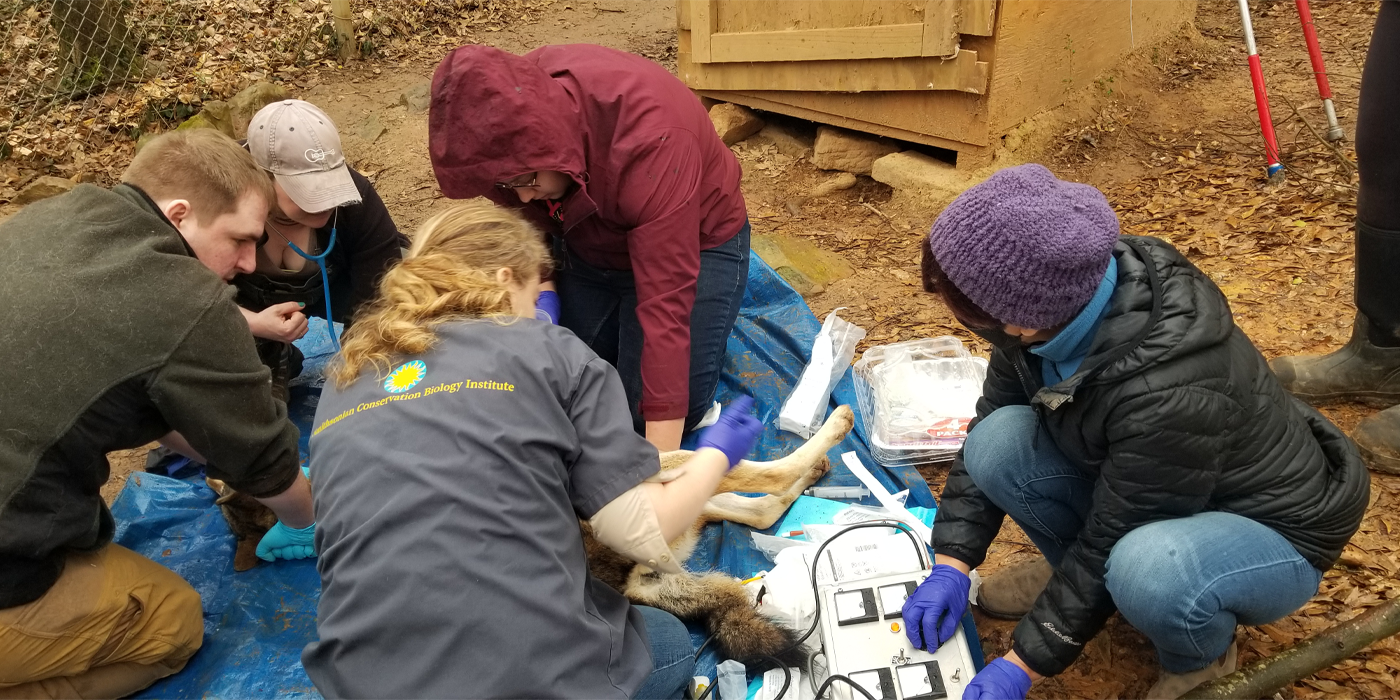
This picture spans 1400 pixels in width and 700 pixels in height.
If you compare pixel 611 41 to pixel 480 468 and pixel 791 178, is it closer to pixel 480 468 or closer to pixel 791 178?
pixel 791 178

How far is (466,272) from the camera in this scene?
2.01m

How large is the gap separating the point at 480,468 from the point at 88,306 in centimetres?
112

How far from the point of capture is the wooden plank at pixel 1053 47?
448cm

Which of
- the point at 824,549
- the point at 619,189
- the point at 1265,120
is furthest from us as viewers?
the point at 1265,120

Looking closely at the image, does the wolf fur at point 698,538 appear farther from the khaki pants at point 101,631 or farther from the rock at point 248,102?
the rock at point 248,102

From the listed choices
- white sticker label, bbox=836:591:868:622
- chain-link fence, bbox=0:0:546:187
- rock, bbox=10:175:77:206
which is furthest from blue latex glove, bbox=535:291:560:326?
chain-link fence, bbox=0:0:546:187

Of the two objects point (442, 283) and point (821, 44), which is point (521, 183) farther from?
point (821, 44)

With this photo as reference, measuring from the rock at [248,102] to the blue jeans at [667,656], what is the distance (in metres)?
5.66

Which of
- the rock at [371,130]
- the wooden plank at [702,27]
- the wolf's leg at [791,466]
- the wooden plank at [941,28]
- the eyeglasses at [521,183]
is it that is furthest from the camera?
the rock at [371,130]

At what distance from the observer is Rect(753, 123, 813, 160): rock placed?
240 inches

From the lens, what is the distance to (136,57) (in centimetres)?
695

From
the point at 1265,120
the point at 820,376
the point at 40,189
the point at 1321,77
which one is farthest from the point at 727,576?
the point at 40,189

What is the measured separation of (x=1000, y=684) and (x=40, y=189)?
647 centimetres

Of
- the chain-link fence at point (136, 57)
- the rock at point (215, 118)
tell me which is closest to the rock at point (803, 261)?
the rock at point (215, 118)
